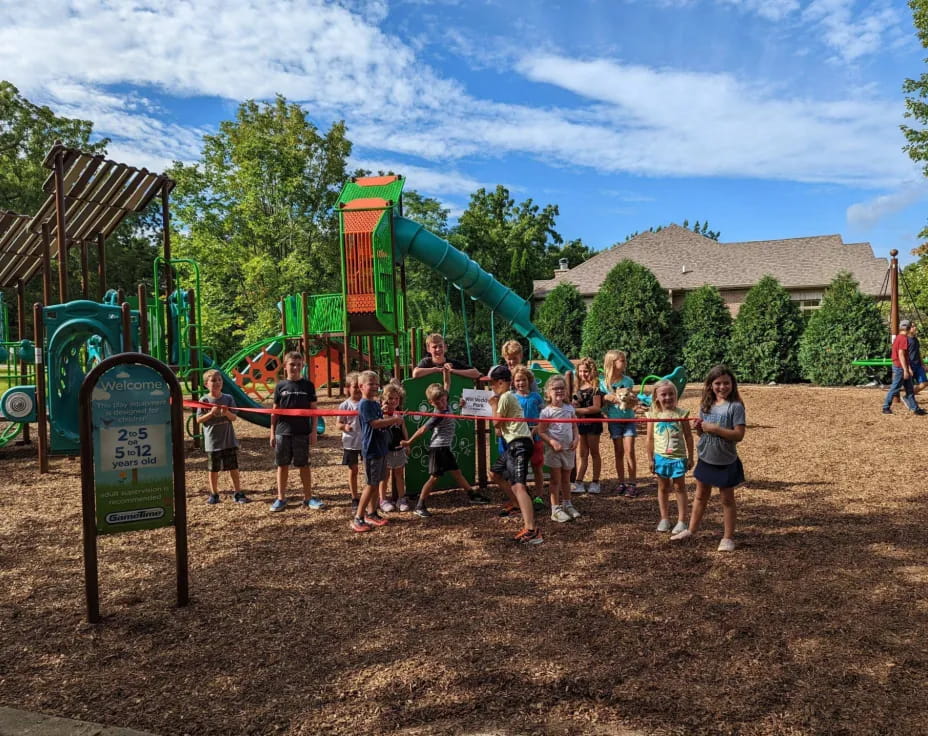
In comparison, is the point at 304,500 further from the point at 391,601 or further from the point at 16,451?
the point at 16,451

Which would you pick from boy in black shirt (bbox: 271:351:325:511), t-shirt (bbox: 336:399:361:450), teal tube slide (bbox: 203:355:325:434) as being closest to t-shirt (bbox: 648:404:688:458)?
t-shirt (bbox: 336:399:361:450)

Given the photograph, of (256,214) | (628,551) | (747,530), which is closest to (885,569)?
(747,530)

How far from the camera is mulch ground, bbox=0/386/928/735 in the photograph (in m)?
2.93

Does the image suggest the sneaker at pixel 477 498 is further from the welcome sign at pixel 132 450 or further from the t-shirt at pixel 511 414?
the welcome sign at pixel 132 450

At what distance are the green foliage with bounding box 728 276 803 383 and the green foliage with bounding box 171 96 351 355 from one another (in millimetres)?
15405

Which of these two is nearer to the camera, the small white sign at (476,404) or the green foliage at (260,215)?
the small white sign at (476,404)

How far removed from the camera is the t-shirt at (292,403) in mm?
6594

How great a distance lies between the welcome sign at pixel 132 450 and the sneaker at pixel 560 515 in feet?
10.6

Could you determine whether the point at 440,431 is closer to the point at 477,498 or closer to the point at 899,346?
the point at 477,498

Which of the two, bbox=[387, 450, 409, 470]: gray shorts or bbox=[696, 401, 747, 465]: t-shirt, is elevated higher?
bbox=[696, 401, 747, 465]: t-shirt

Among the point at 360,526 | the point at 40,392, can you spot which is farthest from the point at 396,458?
the point at 40,392

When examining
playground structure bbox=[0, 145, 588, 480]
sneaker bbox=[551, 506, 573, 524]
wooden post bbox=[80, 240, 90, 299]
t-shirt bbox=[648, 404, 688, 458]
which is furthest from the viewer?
wooden post bbox=[80, 240, 90, 299]

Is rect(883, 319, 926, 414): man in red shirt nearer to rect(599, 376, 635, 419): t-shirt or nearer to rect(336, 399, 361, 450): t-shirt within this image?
rect(599, 376, 635, 419): t-shirt

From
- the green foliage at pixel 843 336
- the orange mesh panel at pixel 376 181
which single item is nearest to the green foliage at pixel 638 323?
the green foliage at pixel 843 336
